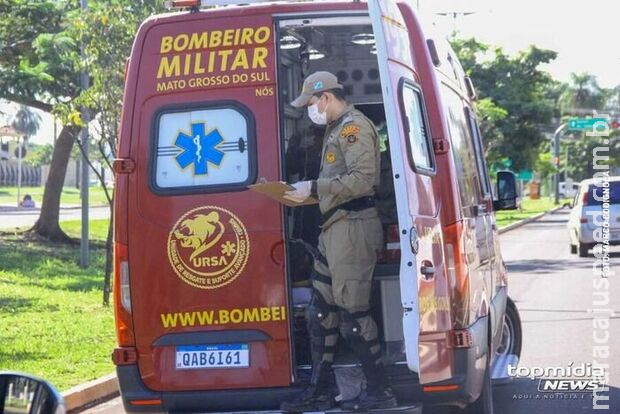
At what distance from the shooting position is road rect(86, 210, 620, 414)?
8930 mm

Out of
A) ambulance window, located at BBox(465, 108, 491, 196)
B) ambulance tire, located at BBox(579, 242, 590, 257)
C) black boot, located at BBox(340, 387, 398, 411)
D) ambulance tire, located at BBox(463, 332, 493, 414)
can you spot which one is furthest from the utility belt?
ambulance tire, located at BBox(579, 242, 590, 257)

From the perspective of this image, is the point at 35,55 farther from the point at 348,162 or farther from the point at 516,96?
the point at 516,96

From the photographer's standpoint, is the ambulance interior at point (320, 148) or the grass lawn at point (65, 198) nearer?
the ambulance interior at point (320, 148)

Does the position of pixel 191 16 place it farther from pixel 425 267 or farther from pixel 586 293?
pixel 586 293

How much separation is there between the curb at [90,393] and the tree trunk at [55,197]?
57.1 ft

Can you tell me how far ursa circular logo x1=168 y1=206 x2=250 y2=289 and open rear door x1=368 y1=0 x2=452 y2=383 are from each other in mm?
1066

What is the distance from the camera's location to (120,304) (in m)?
6.79

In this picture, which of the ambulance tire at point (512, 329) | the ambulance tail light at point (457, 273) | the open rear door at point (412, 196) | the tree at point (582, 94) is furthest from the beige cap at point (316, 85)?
the tree at point (582, 94)

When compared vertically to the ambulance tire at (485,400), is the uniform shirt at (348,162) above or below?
above

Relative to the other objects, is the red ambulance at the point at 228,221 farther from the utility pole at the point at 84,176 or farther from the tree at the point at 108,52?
the utility pole at the point at 84,176

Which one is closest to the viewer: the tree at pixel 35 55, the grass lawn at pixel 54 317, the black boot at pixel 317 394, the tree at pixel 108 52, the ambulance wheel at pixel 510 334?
the black boot at pixel 317 394

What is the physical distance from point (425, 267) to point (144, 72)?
6.59ft

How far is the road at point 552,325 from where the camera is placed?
893 cm

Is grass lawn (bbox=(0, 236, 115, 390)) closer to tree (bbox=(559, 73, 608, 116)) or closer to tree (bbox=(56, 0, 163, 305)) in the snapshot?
tree (bbox=(56, 0, 163, 305))
